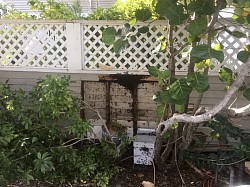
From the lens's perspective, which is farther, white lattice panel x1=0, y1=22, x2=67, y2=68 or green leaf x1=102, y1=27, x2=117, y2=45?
white lattice panel x1=0, y1=22, x2=67, y2=68

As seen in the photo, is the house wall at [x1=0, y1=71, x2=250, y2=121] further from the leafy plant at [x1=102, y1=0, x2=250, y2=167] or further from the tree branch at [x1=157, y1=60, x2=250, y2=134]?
the tree branch at [x1=157, y1=60, x2=250, y2=134]

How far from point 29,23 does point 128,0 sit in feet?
4.16

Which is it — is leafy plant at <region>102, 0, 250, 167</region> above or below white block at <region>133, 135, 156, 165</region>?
above

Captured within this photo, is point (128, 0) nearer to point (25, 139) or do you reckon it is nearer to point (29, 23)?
point (29, 23)

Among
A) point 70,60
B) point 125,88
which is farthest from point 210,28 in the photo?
point 70,60

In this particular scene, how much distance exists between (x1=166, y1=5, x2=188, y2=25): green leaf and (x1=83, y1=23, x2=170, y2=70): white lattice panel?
1.17 m

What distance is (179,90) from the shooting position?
2326mm

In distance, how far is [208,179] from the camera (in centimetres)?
303

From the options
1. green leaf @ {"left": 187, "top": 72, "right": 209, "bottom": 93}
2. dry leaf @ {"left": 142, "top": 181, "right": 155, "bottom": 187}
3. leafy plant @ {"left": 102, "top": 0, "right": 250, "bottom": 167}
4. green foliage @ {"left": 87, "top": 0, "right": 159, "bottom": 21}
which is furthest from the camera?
green foliage @ {"left": 87, "top": 0, "right": 159, "bottom": 21}

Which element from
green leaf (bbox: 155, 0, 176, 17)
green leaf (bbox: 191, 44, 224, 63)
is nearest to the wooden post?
green leaf (bbox: 155, 0, 176, 17)

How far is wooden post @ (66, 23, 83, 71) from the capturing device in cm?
356

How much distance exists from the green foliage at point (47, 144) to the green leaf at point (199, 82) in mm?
1277

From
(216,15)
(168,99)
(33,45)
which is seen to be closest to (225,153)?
(168,99)

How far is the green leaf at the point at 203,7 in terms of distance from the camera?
86.5 inches
